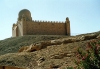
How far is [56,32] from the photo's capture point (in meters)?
40.9

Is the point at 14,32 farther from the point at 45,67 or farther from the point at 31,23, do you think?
Result: the point at 45,67

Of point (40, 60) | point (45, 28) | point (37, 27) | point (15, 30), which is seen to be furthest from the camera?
point (15, 30)

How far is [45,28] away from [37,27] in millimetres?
1774

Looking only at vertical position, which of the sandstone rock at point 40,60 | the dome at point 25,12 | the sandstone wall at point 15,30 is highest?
the dome at point 25,12

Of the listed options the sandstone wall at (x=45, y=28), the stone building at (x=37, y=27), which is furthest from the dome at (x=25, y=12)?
the sandstone wall at (x=45, y=28)

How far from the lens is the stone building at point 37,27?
127 feet

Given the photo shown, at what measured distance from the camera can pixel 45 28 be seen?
4025 cm

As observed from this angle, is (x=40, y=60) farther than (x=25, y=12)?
No

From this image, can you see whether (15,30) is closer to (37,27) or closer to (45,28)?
(37,27)

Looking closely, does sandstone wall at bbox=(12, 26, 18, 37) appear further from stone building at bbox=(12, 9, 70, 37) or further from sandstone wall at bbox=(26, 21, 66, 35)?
sandstone wall at bbox=(26, 21, 66, 35)

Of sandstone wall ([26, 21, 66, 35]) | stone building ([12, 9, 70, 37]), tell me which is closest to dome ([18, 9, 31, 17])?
stone building ([12, 9, 70, 37])

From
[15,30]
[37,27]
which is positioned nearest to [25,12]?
[15,30]

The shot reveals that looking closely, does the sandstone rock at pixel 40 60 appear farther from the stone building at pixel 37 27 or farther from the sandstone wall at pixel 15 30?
the sandstone wall at pixel 15 30

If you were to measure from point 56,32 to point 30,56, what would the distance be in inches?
1098
